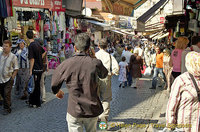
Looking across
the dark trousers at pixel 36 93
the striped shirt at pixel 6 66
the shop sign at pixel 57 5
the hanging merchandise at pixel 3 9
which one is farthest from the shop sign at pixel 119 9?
the striped shirt at pixel 6 66

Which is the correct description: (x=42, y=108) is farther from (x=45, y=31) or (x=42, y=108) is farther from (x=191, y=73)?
(x=45, y=31)

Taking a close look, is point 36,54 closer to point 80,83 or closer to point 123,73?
point 80,83

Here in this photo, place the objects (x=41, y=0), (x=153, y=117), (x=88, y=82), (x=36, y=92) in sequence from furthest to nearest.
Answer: (x=41, y=0) < (x=36, y=92) < (x=153, y=117) < (x=88, y=82)

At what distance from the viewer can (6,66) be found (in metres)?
7.35

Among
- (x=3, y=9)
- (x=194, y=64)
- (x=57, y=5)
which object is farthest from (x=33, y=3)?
(x=194, y=64)

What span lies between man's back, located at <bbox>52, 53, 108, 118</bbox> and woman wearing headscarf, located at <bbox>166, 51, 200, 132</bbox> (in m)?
0.95

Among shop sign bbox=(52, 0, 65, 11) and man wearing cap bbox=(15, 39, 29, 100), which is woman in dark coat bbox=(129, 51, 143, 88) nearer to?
man wearing cap bbox=(15, 39, 29, 100)

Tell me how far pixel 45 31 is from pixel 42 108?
769cm

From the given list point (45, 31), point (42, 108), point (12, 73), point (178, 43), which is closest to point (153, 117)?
point (178, 43)

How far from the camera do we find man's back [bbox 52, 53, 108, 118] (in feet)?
11.8

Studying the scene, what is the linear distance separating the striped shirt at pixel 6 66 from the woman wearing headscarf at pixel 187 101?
505 cm

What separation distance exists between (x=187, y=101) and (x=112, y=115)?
4168mm

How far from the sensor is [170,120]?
10.7 feet

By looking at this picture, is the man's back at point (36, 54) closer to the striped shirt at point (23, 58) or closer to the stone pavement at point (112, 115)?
the striped shirt at point (23, 58)
